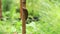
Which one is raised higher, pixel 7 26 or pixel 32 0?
pixel 32 0

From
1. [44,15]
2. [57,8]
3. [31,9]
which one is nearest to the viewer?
[44,15]

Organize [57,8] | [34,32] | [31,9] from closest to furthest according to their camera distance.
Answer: [34,32], [57,8], [31,9]

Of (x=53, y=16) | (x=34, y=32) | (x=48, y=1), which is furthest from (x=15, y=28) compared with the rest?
(x=48, y=1)

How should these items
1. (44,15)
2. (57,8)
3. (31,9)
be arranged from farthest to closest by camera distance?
(31,9)
(57,8)
(44,15)

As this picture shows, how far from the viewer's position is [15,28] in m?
1.78

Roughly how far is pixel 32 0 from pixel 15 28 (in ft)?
2.03

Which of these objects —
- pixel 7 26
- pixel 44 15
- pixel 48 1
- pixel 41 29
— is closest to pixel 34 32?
pixel 41 29

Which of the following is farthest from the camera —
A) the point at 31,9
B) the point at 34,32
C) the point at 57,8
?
the point at 31,9

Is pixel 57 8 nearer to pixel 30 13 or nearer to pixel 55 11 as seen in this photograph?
pixel 55 11

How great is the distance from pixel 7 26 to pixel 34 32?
0.34 meters

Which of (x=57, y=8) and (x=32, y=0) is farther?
(x=32, y=0)

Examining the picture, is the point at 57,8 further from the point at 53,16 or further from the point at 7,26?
the point at 7,26

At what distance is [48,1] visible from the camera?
6.69 feet

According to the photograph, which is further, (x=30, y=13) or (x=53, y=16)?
(x=30, y=13)
